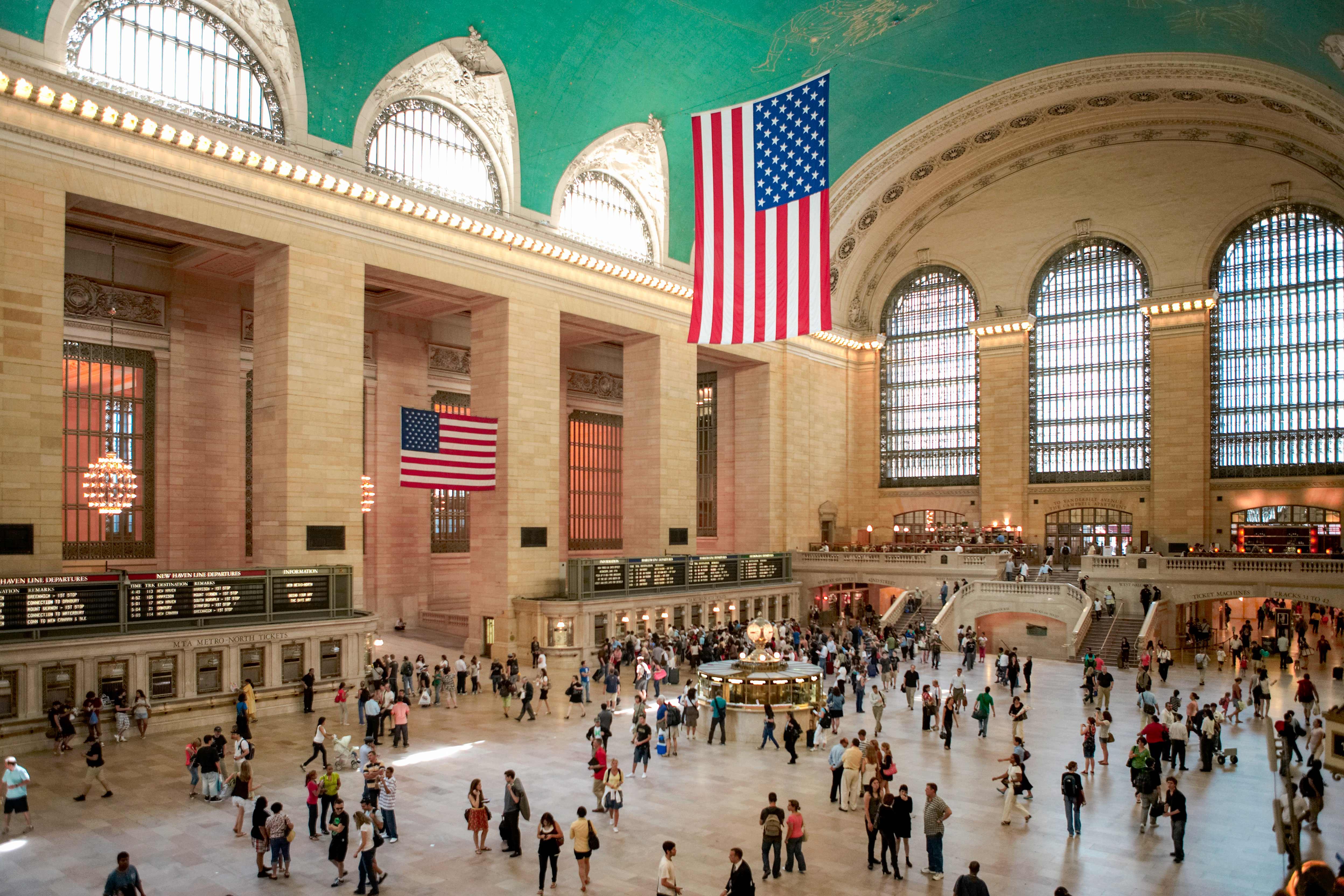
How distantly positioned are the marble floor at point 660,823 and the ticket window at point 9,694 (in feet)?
3.14

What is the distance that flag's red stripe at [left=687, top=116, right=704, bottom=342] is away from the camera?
17797 millimetres

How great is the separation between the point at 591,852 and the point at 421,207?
741 inches

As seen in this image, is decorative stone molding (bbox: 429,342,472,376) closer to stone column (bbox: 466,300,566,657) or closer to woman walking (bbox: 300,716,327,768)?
stone column (bbox: 466,300,566,657)

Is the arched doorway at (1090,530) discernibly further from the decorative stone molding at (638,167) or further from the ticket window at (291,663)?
the ticket window at (291,663)

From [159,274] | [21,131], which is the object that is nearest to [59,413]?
[21,131]

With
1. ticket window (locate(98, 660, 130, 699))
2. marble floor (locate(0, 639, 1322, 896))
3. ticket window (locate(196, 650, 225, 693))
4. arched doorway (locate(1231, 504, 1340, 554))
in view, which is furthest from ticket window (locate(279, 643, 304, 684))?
arched doorway (locate(1231, 504, 1340, 554))

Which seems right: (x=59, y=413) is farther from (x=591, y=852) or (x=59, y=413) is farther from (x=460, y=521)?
(x=460, y=521)

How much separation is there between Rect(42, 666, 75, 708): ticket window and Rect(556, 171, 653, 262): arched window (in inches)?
724

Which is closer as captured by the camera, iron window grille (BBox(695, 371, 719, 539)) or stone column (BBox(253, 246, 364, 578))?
stone column (BBox(253, 246, 364, 578))

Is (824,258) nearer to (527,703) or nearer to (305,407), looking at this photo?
(527,703)

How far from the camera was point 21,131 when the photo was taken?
59.3 ft

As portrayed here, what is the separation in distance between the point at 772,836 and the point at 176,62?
20.5 metres

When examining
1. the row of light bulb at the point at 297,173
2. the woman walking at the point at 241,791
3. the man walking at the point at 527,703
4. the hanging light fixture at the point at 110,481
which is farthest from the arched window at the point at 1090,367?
the woman walking at the point at 241,791

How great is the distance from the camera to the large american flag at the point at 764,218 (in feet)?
56.0
